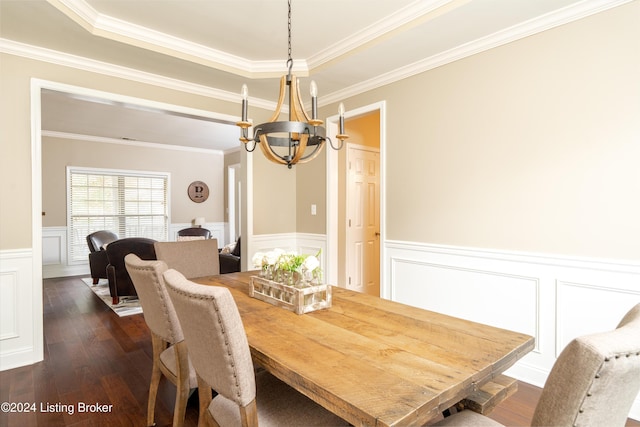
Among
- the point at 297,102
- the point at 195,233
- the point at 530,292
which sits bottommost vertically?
the point at 530,292

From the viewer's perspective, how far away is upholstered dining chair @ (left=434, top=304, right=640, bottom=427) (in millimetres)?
668

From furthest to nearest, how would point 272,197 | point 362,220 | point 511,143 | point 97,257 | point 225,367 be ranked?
point 97,257
point 362,220
point 272,197
point 511,143
point 225,367

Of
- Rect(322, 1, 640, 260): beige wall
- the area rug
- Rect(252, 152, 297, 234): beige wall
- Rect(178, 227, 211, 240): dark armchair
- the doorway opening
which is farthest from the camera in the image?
Rect(178, 227, 211, 240): dark armchair

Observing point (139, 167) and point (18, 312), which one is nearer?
point (18, 312)

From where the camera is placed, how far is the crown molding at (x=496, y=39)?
2105mm

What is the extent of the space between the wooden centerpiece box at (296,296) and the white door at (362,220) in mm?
2439

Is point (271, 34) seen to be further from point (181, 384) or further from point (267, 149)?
point (181, 384)

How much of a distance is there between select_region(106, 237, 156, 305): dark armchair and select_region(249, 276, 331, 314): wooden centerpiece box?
2981mm

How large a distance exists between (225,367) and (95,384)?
1933mm

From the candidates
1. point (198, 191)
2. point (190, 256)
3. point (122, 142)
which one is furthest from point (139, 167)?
point (190, 256)

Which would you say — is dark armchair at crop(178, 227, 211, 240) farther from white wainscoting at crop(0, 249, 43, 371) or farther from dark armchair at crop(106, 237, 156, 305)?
white wainscoting at crop(0, 249, 43, 371)

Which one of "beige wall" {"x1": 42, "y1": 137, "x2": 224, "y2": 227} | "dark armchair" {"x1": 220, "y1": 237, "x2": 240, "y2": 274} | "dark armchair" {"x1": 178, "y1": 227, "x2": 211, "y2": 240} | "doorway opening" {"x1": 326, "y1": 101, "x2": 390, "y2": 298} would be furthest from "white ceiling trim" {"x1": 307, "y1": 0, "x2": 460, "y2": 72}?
"beige wall" {"x1": 42, "y1": 137, "x2": 224, "y2": 227}

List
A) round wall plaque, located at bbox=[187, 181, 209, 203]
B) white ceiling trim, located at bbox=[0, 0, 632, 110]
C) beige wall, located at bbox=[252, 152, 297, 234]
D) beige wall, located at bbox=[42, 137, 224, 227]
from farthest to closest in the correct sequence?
round wall plaque, located at bbox=[187, 181, 209, 203] → beige wall, located at bbox=[42, 137, 224, 227] → beige wall, located at bbox=[252, 152, 297, 234] → white ceiling trim, located at bbox=[0, 0, 632, 110]

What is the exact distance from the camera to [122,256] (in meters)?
4.29
